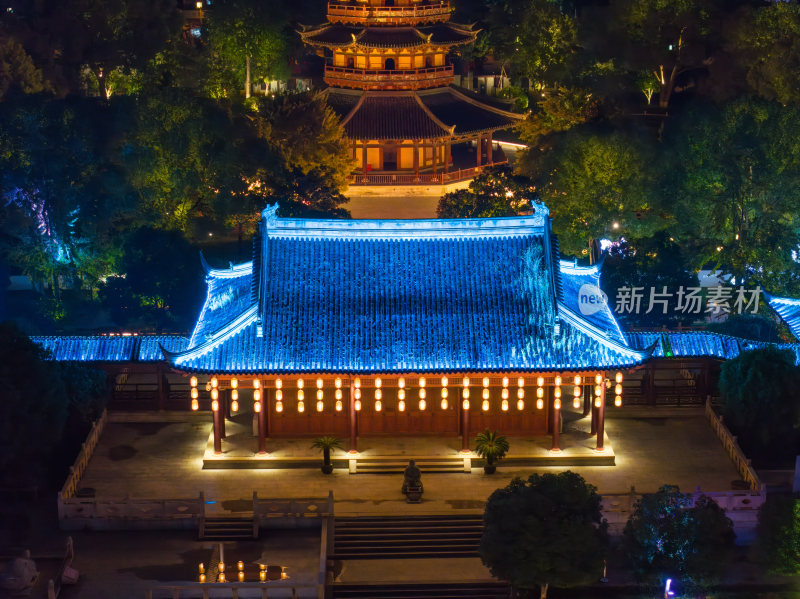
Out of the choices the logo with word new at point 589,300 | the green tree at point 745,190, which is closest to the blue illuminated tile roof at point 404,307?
the logo with word new at point 589,300

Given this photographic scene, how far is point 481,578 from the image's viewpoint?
4138 centimetres

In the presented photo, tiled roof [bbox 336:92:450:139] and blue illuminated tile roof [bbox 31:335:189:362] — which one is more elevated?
tiled roof [bbox 336:92:450:139]

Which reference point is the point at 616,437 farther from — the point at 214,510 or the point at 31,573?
the point at 31,573

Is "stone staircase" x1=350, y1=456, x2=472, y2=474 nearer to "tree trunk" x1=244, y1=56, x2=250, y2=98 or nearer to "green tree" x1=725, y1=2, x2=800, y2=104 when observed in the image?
"green tree" x1=725, y1=2, x2=800, y2=104

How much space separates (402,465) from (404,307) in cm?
539

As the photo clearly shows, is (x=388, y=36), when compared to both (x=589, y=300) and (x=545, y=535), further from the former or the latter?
(x=545, y=535)

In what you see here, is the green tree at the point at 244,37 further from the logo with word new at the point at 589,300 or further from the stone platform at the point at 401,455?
the stone platform at the point at 401,455

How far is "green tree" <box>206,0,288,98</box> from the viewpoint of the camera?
89000 millimetres

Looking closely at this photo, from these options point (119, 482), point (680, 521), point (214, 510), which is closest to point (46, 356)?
point (119, 482)

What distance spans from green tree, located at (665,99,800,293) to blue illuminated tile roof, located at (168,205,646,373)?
15.9 metres

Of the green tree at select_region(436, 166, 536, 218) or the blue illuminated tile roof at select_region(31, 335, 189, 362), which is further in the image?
the green tree at select_region(436, 166, 536, 218)

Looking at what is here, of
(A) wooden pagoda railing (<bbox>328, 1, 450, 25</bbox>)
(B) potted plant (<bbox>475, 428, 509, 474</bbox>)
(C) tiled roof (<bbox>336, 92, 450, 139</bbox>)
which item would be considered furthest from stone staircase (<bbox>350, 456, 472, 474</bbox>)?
(A) wooden pagoda railing (<bbox>328, 1, 450, 25</bbox>)

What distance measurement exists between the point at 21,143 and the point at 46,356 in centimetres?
1852

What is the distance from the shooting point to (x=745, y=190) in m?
63.7
